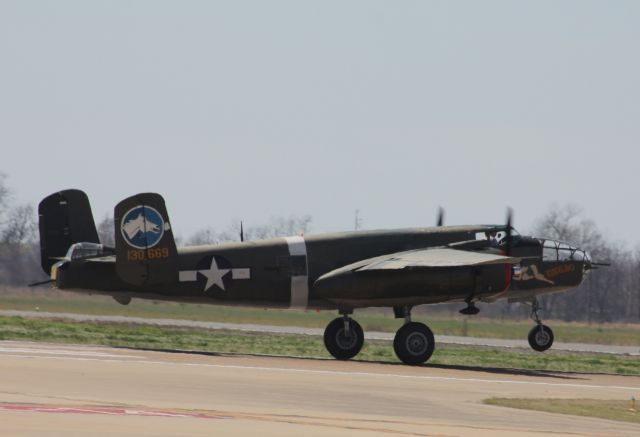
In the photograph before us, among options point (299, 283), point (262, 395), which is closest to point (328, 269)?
point (299, 283)

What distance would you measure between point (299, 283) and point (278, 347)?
26.9 feet

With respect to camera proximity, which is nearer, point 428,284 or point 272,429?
point 272,429

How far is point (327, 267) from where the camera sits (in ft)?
109

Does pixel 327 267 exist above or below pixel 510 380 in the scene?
above

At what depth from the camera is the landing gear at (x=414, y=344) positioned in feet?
106

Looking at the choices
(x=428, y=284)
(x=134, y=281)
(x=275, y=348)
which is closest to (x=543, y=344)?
(x=428, y=284)

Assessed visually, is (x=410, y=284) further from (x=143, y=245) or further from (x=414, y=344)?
(x=143, y=245)

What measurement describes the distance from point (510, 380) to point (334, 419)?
10.3 m

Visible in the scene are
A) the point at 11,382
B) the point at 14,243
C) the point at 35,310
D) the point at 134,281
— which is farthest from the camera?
the point at 14,243

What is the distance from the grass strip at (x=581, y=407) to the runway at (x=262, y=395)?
659mm

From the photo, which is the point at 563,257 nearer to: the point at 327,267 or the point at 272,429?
the point at 327,267

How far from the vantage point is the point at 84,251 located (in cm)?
3238

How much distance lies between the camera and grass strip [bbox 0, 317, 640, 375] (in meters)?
36.4

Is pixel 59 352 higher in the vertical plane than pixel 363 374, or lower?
higher
